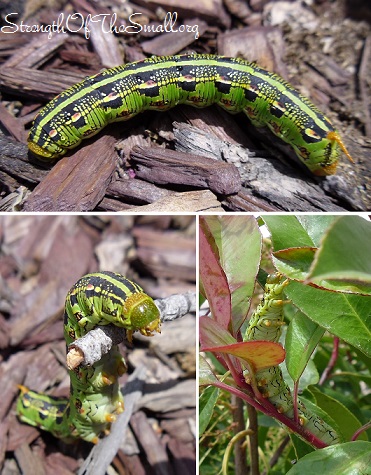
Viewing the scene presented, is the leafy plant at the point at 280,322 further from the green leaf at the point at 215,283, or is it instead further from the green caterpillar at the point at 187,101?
the green caterpillar at the point at 187,101

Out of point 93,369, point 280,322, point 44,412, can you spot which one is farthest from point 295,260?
point 44,412

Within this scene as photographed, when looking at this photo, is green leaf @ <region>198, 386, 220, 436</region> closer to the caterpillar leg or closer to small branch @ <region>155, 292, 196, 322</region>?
small branch @ <region>155, 292, 196, 322</region>

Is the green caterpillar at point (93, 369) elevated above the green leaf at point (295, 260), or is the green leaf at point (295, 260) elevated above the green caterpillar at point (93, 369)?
the green leaf at point (295, 260)

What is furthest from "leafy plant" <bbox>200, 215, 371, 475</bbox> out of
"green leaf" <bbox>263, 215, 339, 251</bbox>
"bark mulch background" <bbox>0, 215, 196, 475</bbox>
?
"bark mulch background" <bbox>0, 215, 196, 475</bbox>

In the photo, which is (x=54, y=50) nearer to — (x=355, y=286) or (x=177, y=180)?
(x=177, y=180)

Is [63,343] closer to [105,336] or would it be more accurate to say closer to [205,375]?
[105,336]

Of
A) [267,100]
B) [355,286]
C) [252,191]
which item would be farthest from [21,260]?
[355,286]

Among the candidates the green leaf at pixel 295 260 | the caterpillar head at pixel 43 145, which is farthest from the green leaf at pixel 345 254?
the caterpillar head at pixel 43 145
